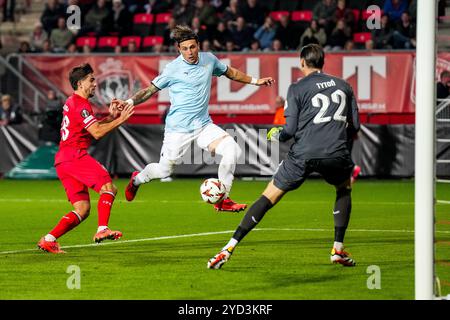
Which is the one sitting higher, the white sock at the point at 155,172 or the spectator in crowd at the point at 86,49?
the spectator in crowd at the point at 86,49

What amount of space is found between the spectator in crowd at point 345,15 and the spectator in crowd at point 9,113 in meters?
8.06

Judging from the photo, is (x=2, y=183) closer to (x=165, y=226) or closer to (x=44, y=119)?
(x=44, y=119)

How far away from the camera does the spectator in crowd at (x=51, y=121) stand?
25.1 meters

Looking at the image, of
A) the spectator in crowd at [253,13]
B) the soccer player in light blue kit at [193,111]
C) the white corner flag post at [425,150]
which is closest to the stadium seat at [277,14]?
the spectator in crowd at [253,13]

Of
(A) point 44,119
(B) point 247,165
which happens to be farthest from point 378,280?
(A) point 44,119

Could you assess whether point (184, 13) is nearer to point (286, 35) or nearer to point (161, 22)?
point (161, 22)

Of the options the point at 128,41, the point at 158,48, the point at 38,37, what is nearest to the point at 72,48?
the point at 128,41

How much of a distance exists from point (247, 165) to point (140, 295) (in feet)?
51.5

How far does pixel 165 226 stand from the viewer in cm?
1534

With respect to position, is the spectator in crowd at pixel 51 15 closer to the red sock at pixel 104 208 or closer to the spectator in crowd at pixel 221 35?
the spectator in crowd at pixel 221 35

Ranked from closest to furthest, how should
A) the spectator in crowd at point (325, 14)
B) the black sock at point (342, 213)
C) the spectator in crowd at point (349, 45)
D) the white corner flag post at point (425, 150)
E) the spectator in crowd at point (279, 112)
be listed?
the white corner flag post at point (425, 150) → the black sock at point (342, 213) → the spectator in crowd at point (279, 112) → the spectator in crowd at point (349, 45) → the spectator in crowd at point (325, 14)

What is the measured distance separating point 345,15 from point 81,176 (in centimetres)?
1573

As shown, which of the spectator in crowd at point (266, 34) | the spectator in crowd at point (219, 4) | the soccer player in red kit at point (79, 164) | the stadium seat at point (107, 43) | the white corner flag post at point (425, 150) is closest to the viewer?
the white corner flag post at point (425, 150)

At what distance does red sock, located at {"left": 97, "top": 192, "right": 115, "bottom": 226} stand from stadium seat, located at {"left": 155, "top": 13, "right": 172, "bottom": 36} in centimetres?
1711
